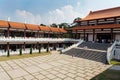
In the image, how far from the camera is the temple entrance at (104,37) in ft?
94.8

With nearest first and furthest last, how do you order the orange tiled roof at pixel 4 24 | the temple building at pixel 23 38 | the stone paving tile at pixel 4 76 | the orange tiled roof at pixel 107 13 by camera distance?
the stone paving tile at pixel 4 76, the orange tiled roof at pixel 4 24, the temple building at pixel 23 38, the orange tiled roof at pixel 107 13

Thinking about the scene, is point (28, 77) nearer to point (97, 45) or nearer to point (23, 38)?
point (23, 38)

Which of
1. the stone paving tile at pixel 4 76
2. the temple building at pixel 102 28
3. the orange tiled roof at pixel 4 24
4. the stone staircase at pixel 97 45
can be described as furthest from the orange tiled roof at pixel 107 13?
the stone paving tile at pixel 4 76

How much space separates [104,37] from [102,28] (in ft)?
11.8

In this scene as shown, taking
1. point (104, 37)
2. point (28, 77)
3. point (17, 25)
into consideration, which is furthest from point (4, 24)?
point (104, 37)

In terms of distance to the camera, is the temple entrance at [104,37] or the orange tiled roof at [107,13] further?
the orange tiled roof at [107,13]

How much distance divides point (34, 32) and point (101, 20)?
59.2 feet

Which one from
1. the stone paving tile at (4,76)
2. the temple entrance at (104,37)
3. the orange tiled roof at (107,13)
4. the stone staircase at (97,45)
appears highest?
the orange tiled roof at (107,13)

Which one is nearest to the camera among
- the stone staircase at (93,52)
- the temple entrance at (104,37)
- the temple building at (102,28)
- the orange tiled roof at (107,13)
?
the stone staircase at (93,52)

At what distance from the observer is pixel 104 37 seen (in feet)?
97.7

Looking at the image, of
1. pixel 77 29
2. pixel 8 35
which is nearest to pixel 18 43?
pixel 8 35

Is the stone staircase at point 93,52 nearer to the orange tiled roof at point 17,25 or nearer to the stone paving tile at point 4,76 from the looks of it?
the orange tiled roof at point 17,25

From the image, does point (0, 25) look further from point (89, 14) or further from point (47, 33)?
point (89, 14)

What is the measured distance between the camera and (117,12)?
30016 mm
